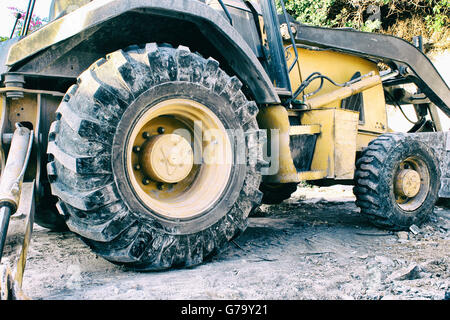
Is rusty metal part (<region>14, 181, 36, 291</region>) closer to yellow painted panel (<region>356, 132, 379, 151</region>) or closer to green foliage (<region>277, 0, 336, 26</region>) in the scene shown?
yellow painted panel (<region>356, 132, 379, 151</region>)

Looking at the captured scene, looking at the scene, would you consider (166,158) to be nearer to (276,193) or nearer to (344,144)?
(344,144)

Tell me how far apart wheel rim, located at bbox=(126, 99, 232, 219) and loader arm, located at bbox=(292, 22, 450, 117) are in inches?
76.1

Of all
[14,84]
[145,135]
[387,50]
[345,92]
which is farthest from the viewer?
[387,50]

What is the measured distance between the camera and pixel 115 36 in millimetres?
2943

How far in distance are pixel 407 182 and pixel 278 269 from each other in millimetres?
2198

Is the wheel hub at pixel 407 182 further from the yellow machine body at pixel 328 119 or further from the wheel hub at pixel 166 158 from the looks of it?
the wheel hub at pixel 166 158

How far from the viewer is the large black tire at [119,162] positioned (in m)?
2.45

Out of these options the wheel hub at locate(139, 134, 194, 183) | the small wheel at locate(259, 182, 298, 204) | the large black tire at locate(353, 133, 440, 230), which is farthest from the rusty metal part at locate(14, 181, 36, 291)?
the small wheel at locate(259, 182, 298, 204)

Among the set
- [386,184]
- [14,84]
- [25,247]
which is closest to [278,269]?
[25,247]

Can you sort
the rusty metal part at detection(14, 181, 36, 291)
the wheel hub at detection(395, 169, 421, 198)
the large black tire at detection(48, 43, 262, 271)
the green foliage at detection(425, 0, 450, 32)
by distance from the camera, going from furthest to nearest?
the green foliage at detection(425, 0, 450, 32)
the wheel hub at detection(395, 169, 421, 198)
the large black tire at detection(48, 43, 262, 271)
the rusty metal part at detection(14, 181, 36, 291)

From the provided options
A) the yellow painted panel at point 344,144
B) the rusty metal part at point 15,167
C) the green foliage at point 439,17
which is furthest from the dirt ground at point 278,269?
the green foliage at point 439,17

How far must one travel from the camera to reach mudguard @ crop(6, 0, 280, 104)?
255 centimetres
